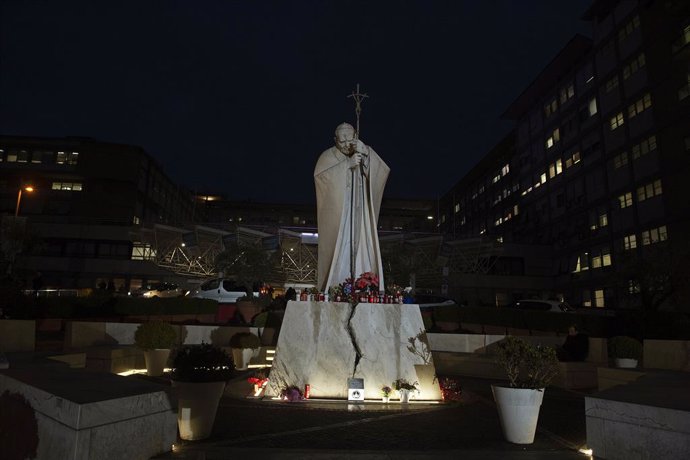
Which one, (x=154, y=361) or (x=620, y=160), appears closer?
(x=154, y=361)

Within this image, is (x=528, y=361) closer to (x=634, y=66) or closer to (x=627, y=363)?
(x=627, y=363)

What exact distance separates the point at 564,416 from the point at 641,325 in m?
12.4

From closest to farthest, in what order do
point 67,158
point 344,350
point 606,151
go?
point 344,350 → point 606,151 → point 67,158

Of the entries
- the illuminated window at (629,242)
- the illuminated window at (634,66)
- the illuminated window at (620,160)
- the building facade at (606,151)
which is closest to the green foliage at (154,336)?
the building facade at (606,151)

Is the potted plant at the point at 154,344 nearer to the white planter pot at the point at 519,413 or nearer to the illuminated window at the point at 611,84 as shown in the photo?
the white planter pot at the point at 519,413

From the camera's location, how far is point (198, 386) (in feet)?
20.9

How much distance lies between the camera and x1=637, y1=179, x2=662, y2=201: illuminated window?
4089 cm

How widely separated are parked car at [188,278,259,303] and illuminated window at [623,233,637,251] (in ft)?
112

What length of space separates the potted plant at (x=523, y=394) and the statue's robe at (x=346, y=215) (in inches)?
201

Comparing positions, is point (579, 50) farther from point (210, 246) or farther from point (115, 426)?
point (115, 426)

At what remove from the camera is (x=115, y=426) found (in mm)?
4625

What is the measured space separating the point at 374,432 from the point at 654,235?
42.2m

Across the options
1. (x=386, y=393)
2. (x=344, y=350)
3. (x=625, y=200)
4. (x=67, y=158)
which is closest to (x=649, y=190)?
(x=625, y=200)

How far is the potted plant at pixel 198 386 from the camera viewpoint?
20.5 feet
